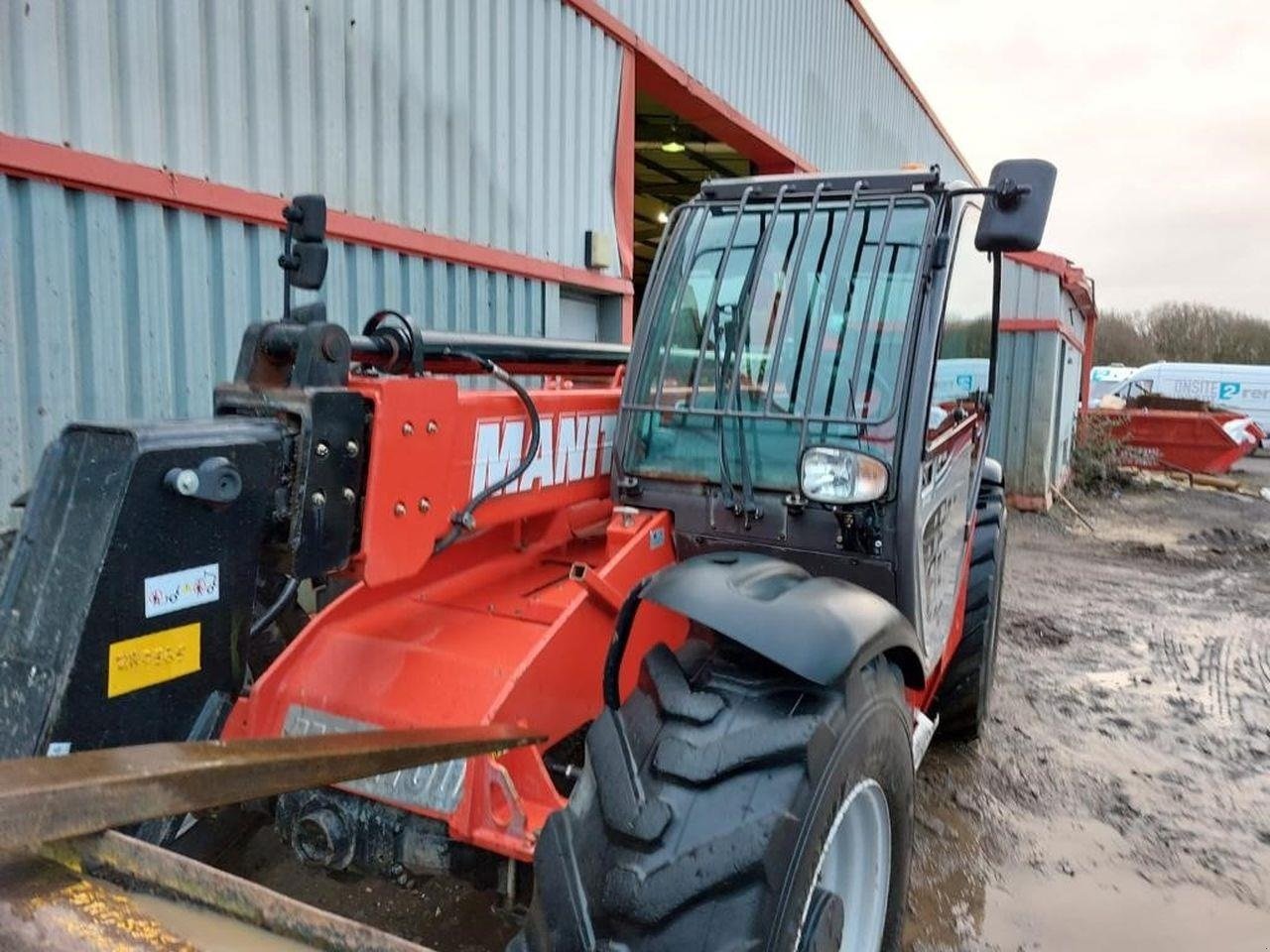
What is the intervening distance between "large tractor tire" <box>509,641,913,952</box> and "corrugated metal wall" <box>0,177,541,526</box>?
9.47ft

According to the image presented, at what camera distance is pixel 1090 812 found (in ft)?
12.9

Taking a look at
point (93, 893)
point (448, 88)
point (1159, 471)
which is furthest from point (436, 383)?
point (1159, 471)

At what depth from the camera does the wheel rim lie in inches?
87.5

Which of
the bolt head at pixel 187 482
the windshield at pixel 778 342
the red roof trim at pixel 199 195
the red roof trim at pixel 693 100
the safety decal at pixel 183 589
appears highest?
the red roof trim at pixel 693 100

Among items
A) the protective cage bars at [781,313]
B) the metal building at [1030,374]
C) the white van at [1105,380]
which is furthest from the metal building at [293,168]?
the white van at [1105,380]

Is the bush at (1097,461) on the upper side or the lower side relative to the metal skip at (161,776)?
lower

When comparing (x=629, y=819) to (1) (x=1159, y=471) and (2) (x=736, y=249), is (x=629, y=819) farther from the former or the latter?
(1) (x=1159, y=471)

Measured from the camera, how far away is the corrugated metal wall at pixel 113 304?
3533mm

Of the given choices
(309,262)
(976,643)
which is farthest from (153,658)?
(976,643)

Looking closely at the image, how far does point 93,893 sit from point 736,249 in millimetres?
2406

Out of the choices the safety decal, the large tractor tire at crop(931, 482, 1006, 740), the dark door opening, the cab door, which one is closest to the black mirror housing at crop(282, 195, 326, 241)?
the safety decal

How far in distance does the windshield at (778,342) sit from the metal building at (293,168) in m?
2.34

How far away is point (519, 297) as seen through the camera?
20.5 ft

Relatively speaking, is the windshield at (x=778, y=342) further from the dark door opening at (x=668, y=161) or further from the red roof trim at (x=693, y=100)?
the dark door opening at (x=668, y=161)
